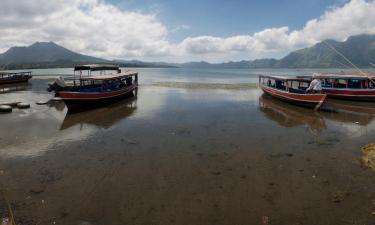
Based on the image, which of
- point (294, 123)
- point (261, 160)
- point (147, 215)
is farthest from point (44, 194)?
point (294, 123)

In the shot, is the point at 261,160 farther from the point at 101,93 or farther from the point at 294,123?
the point at 101,93

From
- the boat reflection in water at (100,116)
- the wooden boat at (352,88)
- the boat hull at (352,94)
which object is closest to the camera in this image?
the boat reflection in water at (100,116)

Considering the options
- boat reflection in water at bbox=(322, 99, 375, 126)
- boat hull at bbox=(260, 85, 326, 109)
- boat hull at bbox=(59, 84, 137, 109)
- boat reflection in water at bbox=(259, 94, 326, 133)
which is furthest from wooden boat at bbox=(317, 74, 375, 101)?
boat hull at bbox=(59, 84, 137, 109)

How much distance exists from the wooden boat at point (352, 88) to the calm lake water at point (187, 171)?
9.30 meters

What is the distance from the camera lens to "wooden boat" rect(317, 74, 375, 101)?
26203mm

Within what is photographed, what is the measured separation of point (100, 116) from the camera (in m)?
20.4

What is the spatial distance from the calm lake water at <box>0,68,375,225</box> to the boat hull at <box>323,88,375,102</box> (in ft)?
30.4

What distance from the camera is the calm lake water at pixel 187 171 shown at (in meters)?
7.42

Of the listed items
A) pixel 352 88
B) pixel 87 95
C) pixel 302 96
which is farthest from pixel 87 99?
pixel 352 88

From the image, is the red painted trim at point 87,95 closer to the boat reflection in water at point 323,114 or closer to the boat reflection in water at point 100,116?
the boat reflection in water at point 100,116

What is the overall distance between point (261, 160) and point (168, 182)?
14.8ft

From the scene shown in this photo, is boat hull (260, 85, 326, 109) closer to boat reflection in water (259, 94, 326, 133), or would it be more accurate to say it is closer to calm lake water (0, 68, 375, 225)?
boat reflection in water (259, 94, 326, 133)

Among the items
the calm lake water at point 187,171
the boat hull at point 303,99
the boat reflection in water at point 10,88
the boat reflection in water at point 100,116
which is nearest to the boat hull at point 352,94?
the boat hull at point 303,99

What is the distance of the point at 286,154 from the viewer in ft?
39.5
